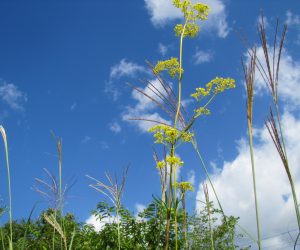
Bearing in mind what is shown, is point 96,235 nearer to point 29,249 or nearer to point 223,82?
point 29,249

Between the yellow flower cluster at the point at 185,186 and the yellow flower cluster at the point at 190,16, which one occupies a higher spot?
the yellow flower cluster at the point at 190,16

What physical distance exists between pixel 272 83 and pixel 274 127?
0.32 meters

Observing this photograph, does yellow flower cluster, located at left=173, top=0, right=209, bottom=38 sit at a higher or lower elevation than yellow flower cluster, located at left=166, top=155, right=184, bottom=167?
higher

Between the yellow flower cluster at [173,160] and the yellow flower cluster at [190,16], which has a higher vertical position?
the yellow flower cluster at [190,16]

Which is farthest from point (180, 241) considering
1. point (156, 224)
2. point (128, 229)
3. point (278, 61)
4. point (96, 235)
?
point (278, 61)

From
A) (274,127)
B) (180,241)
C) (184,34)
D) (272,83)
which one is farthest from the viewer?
(180,241)

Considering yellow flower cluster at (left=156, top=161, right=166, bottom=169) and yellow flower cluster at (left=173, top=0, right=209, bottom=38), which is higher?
yellow flower cluster at (left=173, top=0, right=209, bottom=38)

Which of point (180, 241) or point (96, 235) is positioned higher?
point (96, 235)

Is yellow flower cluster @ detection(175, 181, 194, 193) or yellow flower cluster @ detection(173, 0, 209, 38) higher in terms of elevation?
yellow flower cluster @ detection(173, 0, 209, 38)

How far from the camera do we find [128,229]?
32.7 ft

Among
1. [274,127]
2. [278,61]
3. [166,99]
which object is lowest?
[274,127]

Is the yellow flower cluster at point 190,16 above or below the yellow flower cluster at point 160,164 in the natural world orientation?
above

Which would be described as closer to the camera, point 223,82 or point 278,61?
point 278,61

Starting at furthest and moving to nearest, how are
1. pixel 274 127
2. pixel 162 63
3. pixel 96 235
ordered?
pixel 96 235, pixel 162 63, pixel 274 127
